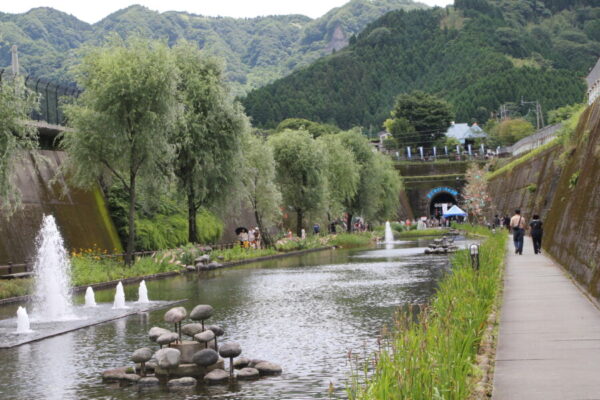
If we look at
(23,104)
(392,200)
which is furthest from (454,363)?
(392,200)

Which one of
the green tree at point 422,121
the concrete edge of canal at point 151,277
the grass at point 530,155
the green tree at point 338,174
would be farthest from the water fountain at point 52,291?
the green tree at point 422,121

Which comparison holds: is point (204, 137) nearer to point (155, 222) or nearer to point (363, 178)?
point (155, 222)

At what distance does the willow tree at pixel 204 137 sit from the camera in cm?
3875

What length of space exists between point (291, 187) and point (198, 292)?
1373 inches

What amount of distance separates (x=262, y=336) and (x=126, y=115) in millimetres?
20475

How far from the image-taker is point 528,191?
5309 centimetres

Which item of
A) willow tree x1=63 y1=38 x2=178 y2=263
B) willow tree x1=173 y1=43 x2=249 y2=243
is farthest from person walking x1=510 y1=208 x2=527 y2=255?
willow tree x1=173 y1=43 x2=249 y2=243

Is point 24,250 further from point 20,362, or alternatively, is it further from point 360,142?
point 360,142

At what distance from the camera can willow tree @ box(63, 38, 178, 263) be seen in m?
32.6

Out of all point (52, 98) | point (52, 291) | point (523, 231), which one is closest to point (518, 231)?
point (523, 231)

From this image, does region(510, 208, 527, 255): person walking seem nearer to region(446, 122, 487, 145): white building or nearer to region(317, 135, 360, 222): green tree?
region(317, 135, 360, 222): green tree

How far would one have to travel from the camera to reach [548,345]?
9.77 metres

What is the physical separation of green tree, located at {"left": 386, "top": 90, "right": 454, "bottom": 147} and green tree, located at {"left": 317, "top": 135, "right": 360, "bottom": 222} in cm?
8225

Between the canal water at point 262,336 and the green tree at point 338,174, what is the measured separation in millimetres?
37533
